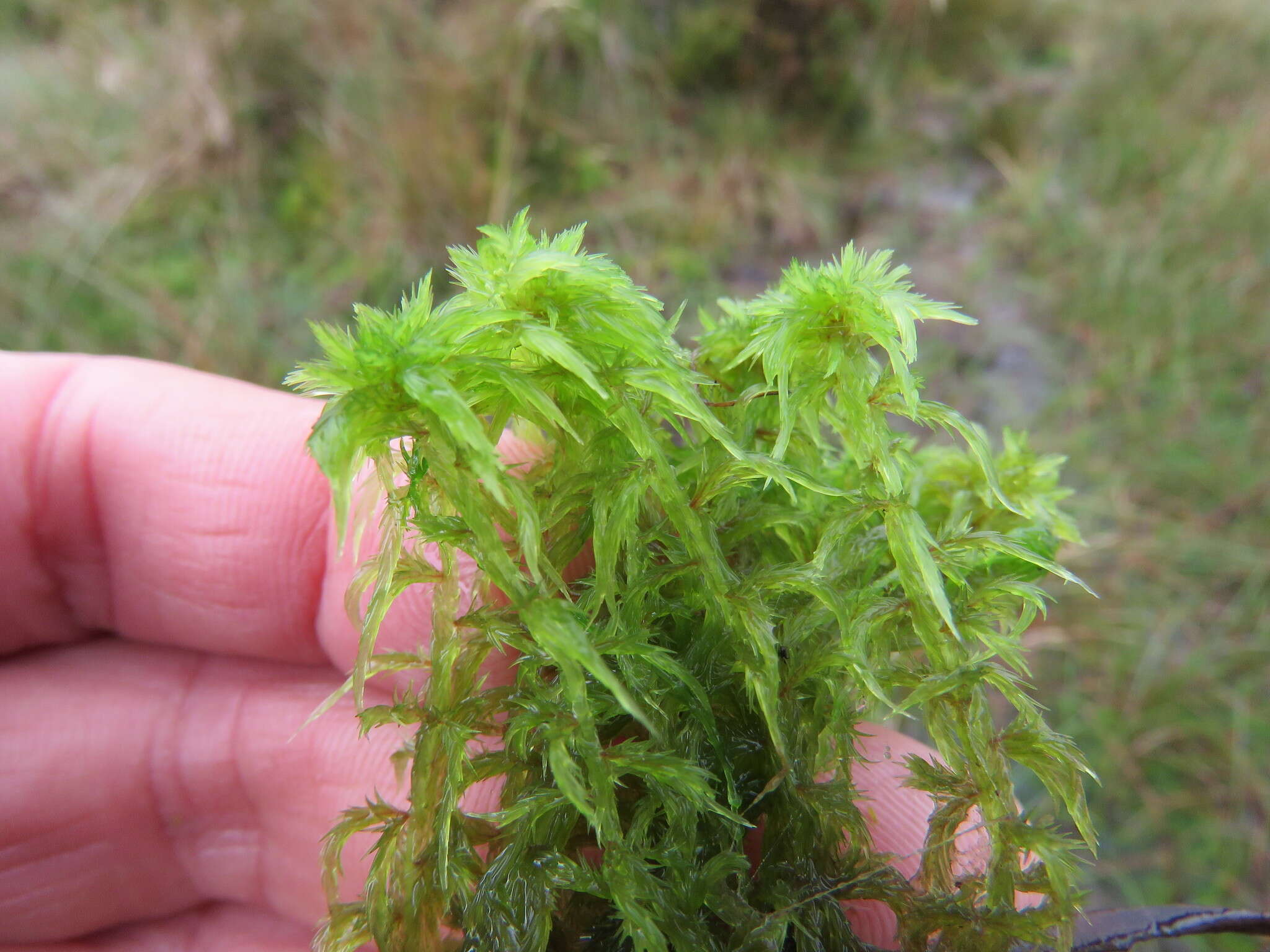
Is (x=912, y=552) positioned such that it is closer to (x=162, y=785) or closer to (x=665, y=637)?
(x=665, y=637)

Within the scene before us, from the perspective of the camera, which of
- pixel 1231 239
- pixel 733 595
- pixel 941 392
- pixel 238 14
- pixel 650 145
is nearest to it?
pixel 733 595

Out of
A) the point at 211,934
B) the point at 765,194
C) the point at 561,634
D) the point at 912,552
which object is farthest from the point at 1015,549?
the point at 765,194

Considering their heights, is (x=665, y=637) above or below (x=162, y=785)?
above

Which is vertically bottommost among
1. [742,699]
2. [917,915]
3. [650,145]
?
[917,915]

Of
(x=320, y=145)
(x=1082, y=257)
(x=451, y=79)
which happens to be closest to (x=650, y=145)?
(x=451, y=79)

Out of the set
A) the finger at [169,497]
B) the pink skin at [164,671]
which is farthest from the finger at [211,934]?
the finger at [169,497]

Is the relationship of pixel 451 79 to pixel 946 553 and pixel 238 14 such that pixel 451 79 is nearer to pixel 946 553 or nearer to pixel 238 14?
pixel 238 14

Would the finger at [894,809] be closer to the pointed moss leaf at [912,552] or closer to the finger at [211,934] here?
the pointed moss leaf at [912,552]
